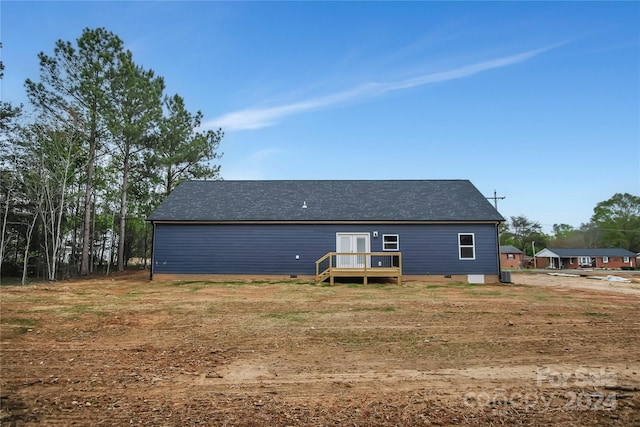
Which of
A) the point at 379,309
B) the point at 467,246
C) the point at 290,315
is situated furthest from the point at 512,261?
the point at 290,315

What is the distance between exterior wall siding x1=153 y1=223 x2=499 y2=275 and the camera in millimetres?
16391

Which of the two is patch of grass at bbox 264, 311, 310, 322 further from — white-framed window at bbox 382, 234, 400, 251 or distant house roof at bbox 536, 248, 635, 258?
distant house roof at bbox 536, 248, 635, 258

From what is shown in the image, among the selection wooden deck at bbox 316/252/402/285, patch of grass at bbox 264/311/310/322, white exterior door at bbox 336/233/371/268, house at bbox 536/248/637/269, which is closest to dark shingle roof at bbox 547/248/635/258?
house at bbox 536/248/637/269

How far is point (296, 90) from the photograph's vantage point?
735 inches

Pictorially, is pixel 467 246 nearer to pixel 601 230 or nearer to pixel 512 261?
pixel 512 261

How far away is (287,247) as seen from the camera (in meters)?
16.6

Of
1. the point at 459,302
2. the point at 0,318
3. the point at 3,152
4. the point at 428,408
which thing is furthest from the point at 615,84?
the point at 3,152

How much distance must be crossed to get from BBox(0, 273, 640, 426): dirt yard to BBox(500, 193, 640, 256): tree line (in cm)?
6084

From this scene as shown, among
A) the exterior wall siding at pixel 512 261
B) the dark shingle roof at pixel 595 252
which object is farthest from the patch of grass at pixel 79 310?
the dark shingle roof at pixel 595 252

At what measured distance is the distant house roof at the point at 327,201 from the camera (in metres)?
16.8

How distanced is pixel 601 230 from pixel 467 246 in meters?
62.1

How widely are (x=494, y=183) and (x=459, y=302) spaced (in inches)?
1068

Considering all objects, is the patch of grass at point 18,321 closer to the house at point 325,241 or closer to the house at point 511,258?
the house at point 325,241

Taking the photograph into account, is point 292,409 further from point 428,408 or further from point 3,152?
point 3,152
